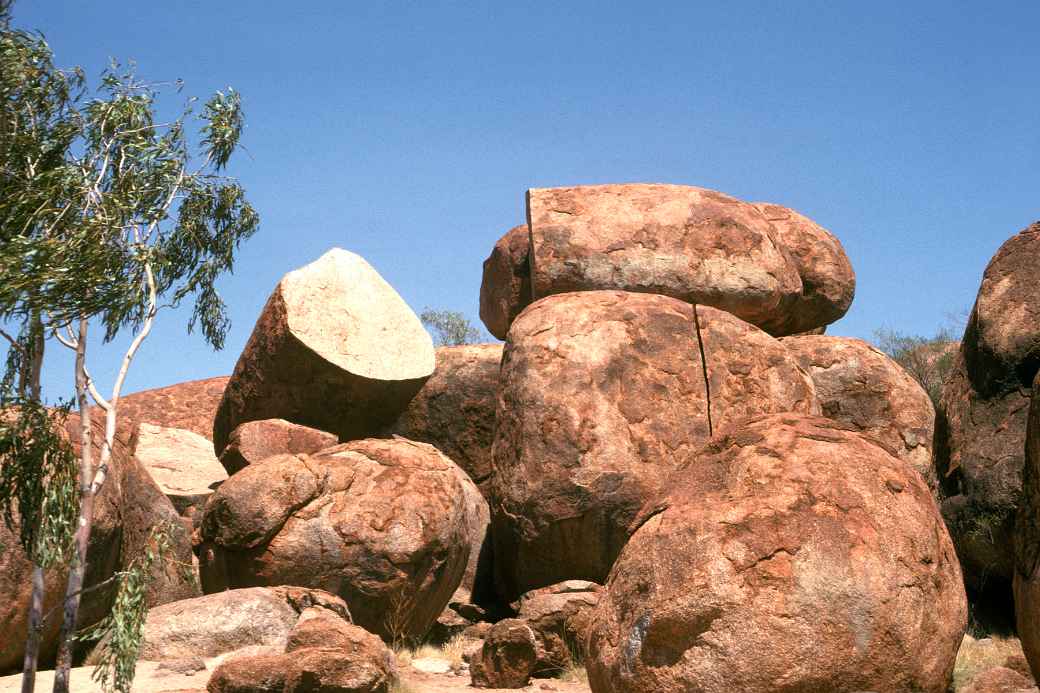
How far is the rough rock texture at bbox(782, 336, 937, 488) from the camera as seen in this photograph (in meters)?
12.0

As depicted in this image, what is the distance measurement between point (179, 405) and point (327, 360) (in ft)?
27.5

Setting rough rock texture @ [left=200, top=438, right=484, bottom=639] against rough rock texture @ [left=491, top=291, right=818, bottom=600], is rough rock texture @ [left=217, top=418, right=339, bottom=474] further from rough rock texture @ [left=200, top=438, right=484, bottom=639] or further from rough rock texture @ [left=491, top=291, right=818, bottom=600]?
rough rock texture @ [left=491, top=291, right=818, bottom=600]

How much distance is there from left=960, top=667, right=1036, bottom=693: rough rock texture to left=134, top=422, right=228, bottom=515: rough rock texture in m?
8.94

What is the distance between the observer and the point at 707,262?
11.4 metres

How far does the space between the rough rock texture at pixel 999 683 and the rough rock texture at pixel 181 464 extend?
8938 mm

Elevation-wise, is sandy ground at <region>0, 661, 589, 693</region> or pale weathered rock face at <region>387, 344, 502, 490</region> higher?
pale weathered rock face at <region>387, 344, 502, 490</region>

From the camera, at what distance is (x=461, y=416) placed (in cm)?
1226

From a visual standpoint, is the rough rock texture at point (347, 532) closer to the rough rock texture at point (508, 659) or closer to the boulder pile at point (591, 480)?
the boulder pile at point (591, 480)

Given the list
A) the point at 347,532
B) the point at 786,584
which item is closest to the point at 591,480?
the point at 347,532

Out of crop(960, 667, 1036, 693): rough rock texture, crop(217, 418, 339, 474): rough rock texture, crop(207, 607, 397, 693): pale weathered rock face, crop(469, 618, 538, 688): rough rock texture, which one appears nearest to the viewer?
crop(960, 667, 1036, 693): rough rock texture

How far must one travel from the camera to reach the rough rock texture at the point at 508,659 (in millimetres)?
8203

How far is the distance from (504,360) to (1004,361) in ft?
14.1

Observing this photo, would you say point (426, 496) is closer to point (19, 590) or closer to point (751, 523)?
point (19, 590)

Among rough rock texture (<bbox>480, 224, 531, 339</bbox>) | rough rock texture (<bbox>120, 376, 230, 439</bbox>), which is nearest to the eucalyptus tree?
rough rock texture (<bbox>480, 224, 531, 339</bbox>)
